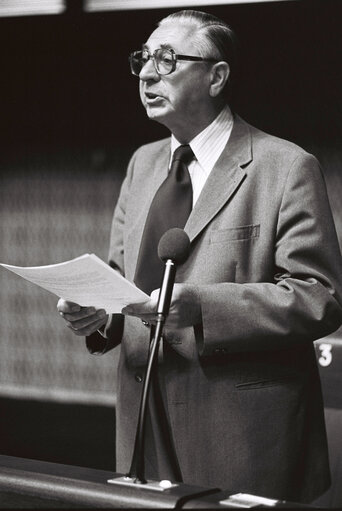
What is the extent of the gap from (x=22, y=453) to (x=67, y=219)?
1103 millimetres

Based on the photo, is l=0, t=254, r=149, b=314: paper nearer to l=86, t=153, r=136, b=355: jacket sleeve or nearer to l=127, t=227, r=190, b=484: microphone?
l=127, t=227, r=190, b=484: microphone

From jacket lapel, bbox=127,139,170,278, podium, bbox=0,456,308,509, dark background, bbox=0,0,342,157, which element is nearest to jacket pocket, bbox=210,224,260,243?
jacket lapel, bbox=127,139,170,278

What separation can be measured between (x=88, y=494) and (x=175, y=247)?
0.43 metres

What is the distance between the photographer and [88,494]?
1.19m

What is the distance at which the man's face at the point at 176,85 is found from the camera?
1.87 metres

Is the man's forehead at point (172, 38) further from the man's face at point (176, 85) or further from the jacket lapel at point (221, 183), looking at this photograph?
the jacket lapel at point (221, 183)

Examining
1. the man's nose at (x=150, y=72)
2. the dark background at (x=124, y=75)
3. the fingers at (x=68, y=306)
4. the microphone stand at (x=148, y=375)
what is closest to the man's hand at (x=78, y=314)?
the fingers at (x=68, y=306)

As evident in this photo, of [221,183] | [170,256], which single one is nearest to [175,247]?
[170,256]

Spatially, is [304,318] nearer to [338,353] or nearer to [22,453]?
[338,353]

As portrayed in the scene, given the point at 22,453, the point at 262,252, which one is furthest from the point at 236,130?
the point at 22,453

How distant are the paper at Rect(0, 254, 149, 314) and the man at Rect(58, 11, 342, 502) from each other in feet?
0.52

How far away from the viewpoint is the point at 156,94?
1879 mm

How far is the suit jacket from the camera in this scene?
1.69m

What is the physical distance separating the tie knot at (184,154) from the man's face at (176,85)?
6cm
